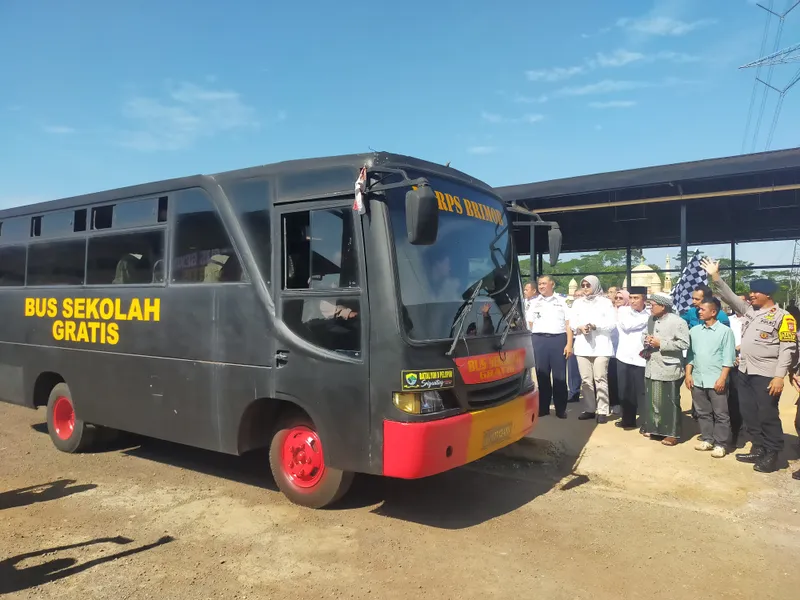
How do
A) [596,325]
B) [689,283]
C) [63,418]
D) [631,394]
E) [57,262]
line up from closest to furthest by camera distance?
[57,262] < [63,418] < [631,394] < [596,325] < [689,283]

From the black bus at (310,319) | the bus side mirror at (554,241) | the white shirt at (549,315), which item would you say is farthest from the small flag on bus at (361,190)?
the white shirt at (549,315)

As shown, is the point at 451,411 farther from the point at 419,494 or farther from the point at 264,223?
the point at 264,223

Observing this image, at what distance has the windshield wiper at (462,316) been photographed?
14.6ft

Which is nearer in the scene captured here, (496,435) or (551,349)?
(496,435)

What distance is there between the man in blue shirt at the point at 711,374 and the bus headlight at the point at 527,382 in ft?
7.24

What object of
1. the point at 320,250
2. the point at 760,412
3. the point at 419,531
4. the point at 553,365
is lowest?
the point at 419,531

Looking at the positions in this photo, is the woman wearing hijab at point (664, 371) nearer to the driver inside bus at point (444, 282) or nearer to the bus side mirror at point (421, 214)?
the driver inside bus at point (444, 282)

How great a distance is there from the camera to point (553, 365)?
799 centimetres

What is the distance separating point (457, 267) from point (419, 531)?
211cm

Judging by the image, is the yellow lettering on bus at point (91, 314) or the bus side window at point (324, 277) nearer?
the bus side window at point (324, 277)

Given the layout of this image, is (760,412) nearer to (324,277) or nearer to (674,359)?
(674,359)

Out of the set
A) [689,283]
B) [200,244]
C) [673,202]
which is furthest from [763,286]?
[673,202]

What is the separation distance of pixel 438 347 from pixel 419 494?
1771mm

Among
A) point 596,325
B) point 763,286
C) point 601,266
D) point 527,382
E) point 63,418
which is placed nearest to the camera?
point 527,382
